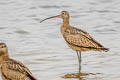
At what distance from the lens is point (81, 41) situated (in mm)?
17078

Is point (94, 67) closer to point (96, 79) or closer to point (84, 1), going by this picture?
point (96, 79)

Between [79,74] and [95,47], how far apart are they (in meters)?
0.94

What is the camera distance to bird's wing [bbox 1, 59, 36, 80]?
1338 cm

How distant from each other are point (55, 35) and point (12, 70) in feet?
33.2

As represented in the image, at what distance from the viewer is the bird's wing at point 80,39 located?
17.0m

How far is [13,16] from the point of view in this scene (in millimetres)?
28688

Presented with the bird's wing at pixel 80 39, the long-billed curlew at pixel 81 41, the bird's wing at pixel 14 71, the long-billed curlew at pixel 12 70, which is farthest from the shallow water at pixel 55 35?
the bird's wing at pixel 14 71

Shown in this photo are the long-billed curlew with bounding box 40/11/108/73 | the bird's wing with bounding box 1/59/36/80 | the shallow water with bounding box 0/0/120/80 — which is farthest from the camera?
the shallow water with bounding box 0/0/120/80

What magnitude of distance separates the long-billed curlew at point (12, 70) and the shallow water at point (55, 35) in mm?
2609

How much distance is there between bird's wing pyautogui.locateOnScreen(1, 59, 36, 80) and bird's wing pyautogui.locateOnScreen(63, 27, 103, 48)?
3652 mm

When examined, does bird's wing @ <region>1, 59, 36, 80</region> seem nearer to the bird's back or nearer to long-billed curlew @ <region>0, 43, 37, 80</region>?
long-billed curlew @ <region>0, 43, 37, 80</region>

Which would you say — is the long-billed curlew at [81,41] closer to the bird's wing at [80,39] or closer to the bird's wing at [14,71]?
the bird's wing at [80,39]

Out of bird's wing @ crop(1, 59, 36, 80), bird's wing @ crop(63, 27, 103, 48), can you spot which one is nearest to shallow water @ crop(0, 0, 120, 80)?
bird's wing @ crop(63, 27, 103, 48)

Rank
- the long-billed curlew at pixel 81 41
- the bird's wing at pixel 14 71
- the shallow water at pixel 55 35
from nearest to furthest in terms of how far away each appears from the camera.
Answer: the bird's wing at pixel 14 71 < the long-billed curlew at pixel 81 41 < the shallow water at pixel 55 35
